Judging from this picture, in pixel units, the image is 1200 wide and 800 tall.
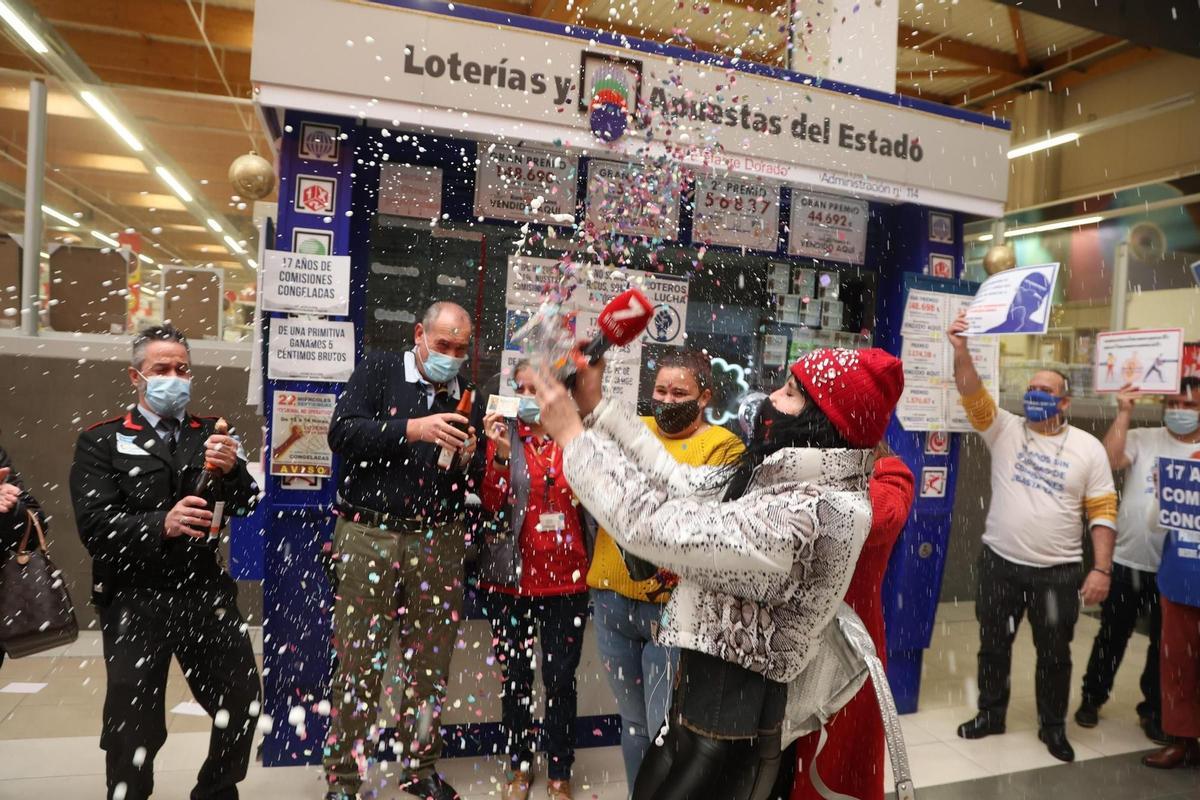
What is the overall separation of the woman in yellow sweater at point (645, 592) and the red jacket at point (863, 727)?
63cm

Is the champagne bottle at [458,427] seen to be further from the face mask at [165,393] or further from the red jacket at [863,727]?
the red jacket at [863,727]

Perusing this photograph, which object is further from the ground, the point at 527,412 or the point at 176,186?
the point at 176,186

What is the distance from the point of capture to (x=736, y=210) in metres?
3.89

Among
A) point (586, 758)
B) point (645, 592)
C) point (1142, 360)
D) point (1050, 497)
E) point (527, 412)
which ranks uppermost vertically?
point (1142, 360)

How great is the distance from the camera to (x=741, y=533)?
148 cm

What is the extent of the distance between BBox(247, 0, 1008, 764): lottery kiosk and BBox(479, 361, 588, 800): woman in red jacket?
1.20ft

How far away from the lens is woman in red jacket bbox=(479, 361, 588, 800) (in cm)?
298

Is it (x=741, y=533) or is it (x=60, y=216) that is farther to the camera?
(x=60, y=216)

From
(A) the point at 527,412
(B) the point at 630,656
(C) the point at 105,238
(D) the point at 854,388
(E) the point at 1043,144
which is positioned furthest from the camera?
(E) the point at 1043,144

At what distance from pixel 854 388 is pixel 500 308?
90.3 inches

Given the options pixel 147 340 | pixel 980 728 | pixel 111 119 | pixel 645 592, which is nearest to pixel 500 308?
pixel 147 340

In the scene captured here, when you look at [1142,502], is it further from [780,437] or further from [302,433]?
[302,433]

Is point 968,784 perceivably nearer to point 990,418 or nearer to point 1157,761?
point 1157,761

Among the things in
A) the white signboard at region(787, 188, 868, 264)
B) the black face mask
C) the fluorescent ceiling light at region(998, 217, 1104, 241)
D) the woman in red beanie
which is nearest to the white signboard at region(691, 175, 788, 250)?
the white signboard at region(787, 188, 868, 264)
